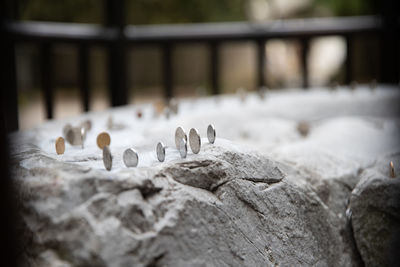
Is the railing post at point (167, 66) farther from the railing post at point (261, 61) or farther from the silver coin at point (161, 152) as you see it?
the silver coin at point (161, 152)

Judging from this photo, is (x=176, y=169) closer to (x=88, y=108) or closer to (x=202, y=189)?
(x=202, y=189)

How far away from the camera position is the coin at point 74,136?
213 cm

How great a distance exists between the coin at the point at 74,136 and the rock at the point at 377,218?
4.64ft

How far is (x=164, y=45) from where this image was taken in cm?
464

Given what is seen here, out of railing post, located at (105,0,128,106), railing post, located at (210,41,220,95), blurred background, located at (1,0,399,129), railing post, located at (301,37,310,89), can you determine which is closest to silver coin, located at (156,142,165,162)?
railing post, located at (105,0,128,106)

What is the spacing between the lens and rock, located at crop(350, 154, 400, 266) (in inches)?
75.6

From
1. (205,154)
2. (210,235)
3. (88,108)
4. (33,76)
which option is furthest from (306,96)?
(33,76)

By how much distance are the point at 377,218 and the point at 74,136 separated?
155 cm

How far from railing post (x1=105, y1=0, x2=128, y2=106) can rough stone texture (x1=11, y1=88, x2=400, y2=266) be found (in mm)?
1743

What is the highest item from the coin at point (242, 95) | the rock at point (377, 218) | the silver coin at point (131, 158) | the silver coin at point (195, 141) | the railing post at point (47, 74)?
the railing post at point (47, 74)

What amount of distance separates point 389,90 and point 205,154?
313 centimetres

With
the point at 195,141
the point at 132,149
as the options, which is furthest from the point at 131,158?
the point at 195,141

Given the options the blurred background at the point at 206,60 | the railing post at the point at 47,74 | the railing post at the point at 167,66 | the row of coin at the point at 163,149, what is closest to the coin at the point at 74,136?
the row of coin at the point at 163,149

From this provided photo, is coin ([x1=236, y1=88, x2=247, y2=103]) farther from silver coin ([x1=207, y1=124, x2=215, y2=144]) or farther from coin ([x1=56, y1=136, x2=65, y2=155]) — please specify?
coin ([x1=56, y1=136, x2=65, y2=155])
